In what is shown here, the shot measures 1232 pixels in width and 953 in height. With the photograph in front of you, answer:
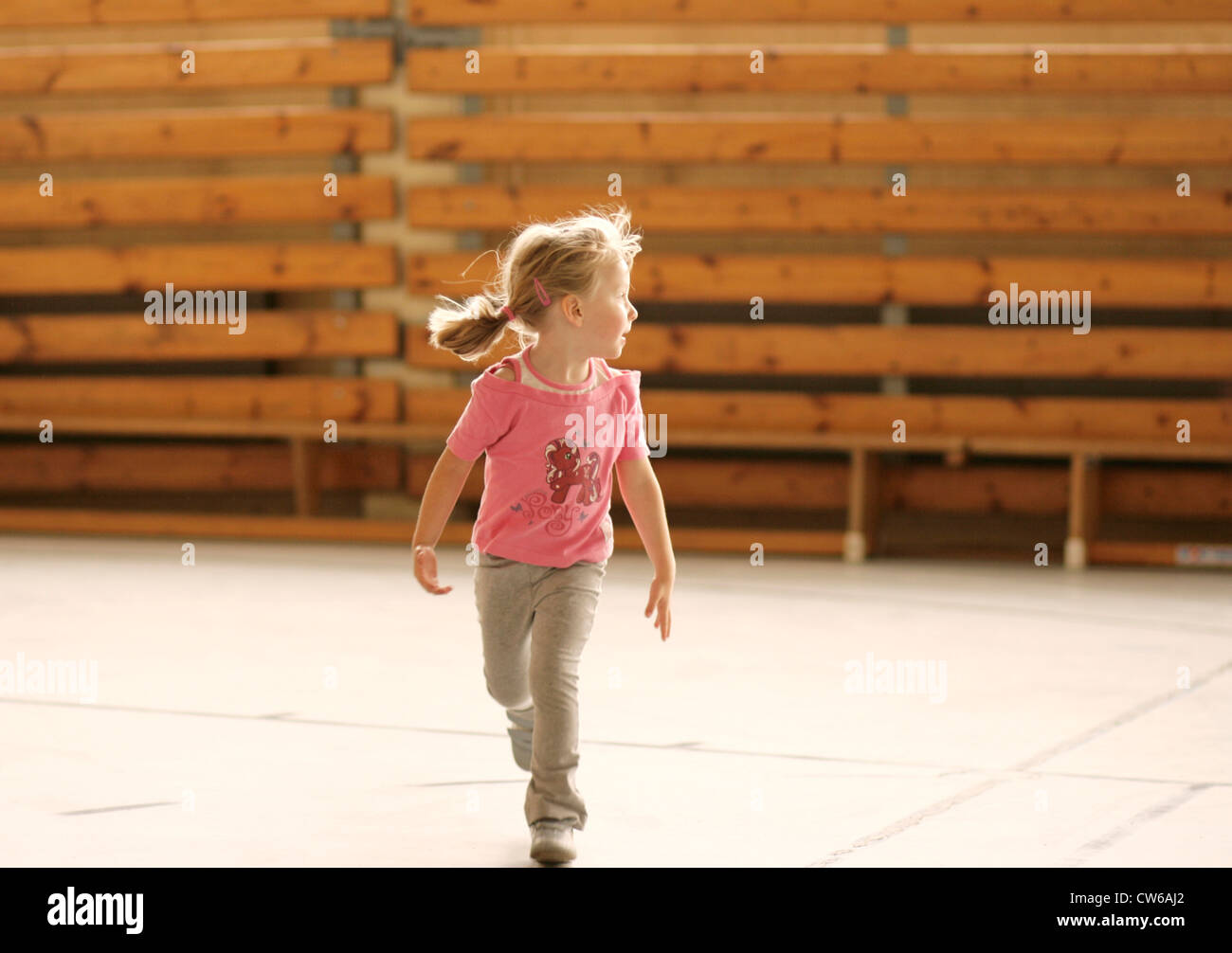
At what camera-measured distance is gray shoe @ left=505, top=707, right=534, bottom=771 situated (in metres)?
2.85

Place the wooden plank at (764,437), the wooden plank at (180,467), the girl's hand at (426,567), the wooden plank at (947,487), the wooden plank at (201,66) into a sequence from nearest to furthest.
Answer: the girl's hand at (426,567) < the wooden plank at (764,437) < the wooden plank at (947,487) < the wooden plank at (201,66) < the wooden plank at (180,467)

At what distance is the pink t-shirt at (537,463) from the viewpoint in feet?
8.93

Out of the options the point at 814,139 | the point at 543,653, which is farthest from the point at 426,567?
the point at 814,139

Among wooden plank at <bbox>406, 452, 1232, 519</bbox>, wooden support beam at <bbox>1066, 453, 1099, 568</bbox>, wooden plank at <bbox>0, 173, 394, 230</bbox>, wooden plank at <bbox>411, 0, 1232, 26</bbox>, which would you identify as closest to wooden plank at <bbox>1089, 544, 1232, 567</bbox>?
wooden support beam at <bbox>1066, 453, 1099, 568</bbox>

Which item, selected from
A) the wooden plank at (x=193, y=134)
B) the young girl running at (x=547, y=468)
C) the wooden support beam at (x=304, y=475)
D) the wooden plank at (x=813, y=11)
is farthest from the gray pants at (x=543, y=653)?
the wooden plank at (x=193, y=134)

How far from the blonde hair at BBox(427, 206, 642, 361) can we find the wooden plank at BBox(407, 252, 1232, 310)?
4234 mm

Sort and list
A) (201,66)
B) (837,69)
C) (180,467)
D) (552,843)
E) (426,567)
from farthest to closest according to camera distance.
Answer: (180,467) → (201,66) → (837,69) → (426,567) → (552,843)

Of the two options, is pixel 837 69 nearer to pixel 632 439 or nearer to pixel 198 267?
pixel 198 267

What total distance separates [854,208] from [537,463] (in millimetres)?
4765

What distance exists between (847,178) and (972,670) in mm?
3498

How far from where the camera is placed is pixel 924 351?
7156mm

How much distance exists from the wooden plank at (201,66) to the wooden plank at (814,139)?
1.46 feet

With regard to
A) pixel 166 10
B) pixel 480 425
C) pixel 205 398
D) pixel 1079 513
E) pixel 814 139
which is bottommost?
pixel 1079 513

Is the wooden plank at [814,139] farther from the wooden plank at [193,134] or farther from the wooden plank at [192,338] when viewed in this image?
the wooden plank at [192,338]
